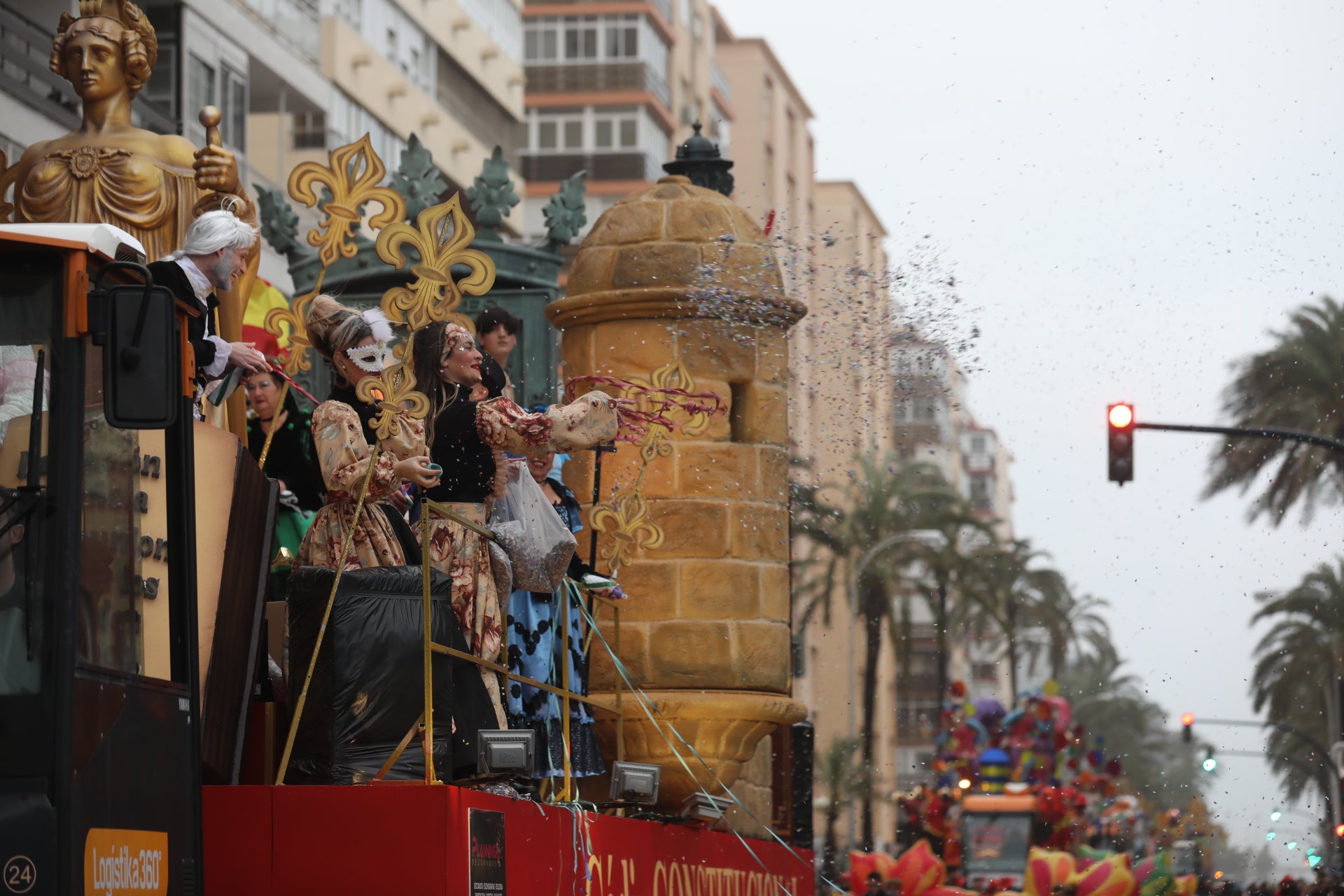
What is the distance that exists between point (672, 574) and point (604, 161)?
5090cm

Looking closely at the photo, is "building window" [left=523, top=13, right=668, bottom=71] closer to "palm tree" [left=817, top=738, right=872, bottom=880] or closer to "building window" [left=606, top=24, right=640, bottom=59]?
"building window" [left=606, top=24, right=640, bottom=59]

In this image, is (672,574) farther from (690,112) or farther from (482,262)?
(690,112)

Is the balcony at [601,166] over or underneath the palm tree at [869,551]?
A: over

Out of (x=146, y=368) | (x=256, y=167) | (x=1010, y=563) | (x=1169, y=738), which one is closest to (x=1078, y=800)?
(x=1010, y=563)

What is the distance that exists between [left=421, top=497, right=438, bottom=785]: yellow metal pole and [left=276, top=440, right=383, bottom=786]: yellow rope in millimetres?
310

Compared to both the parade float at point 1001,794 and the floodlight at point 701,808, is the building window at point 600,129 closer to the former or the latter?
the parade float at point 1001,794

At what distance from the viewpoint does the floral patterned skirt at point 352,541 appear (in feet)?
24.6

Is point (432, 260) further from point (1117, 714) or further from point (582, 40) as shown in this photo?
point (1117, 714)

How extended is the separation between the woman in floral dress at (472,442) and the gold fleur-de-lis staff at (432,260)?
0.13m

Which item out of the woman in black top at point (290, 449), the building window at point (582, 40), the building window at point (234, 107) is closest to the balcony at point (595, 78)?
the building window at point (582, 40)

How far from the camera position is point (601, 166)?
2426 inches

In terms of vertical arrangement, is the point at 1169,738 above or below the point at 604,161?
below

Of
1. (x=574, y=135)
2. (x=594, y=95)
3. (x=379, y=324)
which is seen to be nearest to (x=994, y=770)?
(x=574, y=135)

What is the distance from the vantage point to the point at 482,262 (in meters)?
7.94
